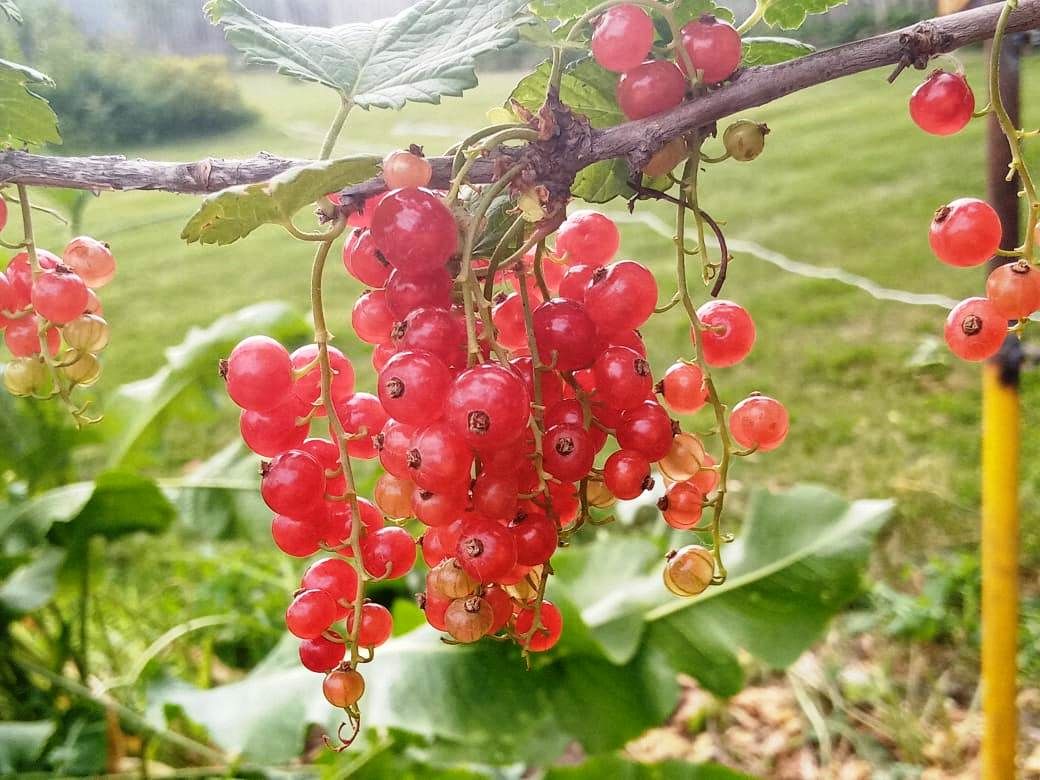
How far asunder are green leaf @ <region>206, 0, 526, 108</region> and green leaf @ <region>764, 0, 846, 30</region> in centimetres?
19

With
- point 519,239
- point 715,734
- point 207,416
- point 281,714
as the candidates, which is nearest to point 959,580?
point 715,734

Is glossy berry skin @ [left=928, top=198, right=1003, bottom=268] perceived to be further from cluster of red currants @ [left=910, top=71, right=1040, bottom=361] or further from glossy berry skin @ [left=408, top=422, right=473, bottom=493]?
glossy berry skin @ [left=408, top=422, right=473, bottom=493]

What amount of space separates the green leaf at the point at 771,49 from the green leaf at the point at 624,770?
2.84ft

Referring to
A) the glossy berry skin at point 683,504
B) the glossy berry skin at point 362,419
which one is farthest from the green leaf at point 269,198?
the glossy berry skin at point 683,504

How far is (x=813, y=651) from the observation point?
186 cm

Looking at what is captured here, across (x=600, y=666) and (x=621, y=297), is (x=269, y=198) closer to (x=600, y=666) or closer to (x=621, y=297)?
(x=621, y=297)

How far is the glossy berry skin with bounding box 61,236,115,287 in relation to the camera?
67 centimetres

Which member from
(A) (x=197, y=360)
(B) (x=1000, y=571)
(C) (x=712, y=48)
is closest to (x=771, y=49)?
(C) (x=712, y=48)

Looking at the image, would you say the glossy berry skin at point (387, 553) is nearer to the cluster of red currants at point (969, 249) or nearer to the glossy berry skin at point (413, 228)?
the glossy berry skin at point (413, 228)

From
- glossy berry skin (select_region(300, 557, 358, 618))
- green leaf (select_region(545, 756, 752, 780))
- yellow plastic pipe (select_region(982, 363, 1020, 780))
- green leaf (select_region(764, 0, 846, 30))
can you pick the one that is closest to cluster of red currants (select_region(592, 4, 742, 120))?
green leaf (select_region(764, 0, 846, 30))

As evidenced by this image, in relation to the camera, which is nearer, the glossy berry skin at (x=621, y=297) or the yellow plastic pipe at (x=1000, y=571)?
the glossy berry skin at (x=621, y=297)

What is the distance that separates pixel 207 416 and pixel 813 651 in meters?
1.32

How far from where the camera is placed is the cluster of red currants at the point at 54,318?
0.61m

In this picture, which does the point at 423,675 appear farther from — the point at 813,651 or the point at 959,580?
the point at 959,580
